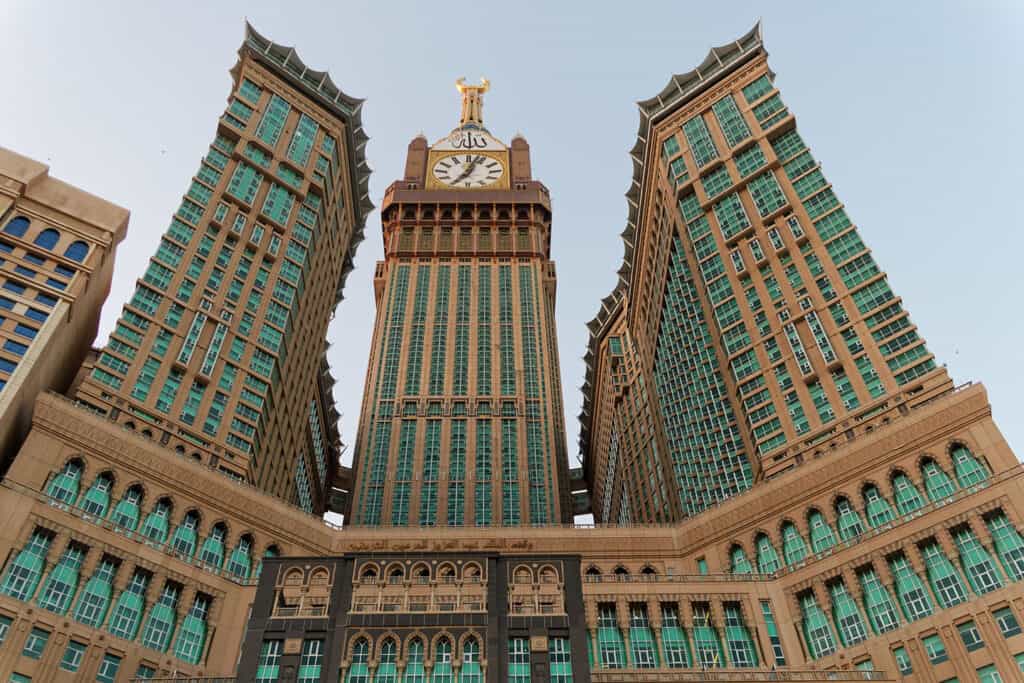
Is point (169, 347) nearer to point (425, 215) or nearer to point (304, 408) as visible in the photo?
point (304, 408)

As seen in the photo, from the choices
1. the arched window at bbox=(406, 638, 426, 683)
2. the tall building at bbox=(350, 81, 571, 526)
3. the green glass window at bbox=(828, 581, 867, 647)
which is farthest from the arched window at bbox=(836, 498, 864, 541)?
the tall building at bbox=(350, 81, 571, 526)

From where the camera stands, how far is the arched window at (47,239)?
7656 centimetres

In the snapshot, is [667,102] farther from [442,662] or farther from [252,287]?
[442,662]

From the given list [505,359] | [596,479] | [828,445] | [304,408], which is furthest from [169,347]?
[596,479]

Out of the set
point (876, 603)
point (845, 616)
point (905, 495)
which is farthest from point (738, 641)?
point (905, 495)

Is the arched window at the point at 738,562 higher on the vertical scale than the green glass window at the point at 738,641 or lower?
higher

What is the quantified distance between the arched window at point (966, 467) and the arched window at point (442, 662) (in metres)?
41.4

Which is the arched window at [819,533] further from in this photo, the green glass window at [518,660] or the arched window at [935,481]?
the green glass window at [518,660]

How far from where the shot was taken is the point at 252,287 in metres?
96.8

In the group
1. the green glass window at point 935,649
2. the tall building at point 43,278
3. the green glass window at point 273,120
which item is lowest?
the green glass window at point 935,649

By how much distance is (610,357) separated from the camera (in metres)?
138

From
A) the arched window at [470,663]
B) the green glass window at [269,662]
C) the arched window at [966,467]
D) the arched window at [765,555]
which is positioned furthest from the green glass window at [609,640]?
the arched window at [966,467]

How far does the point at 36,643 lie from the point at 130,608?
22.2ft

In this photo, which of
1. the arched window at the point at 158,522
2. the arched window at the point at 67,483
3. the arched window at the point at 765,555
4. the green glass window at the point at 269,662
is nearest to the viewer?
the green glass window at the point at 269,662
